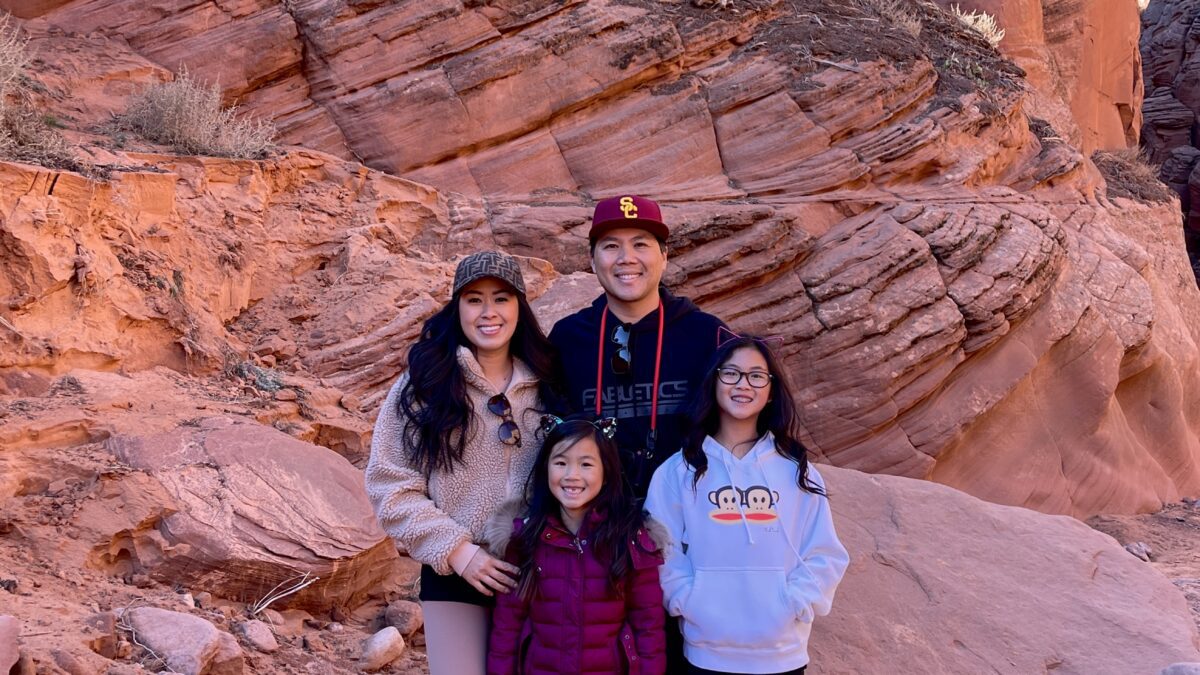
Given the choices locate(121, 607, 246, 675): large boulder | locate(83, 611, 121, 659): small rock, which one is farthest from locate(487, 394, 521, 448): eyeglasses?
locate(83, 611, 121, 659): small rock

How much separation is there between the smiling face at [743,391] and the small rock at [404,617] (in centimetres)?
245

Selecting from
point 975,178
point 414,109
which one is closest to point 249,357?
point 414,109

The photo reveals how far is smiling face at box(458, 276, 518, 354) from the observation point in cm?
332

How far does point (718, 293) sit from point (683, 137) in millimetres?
1985

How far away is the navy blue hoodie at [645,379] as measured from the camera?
133 inches

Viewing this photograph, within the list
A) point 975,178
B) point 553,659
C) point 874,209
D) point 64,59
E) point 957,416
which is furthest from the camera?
point 975,178

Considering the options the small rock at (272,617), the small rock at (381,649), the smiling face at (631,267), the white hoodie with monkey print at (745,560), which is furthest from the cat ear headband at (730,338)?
the small rock at (272,617)

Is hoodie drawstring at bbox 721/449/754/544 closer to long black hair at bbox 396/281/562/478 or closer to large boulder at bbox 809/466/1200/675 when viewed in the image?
long black hair at bbox 396/281/562/478

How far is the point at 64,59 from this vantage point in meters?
8.52

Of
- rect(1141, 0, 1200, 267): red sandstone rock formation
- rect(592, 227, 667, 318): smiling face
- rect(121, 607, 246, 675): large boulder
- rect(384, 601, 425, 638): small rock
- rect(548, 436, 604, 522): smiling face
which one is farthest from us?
rect(1141, 0, 1200, 267): red sandstone rock formation

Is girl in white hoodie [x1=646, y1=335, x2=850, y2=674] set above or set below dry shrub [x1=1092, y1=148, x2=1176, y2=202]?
below

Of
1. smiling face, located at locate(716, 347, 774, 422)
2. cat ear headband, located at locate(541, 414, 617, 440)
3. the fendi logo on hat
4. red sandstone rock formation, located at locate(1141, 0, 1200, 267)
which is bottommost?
cat ear headband, located at locate(541, 414, 617, 440)

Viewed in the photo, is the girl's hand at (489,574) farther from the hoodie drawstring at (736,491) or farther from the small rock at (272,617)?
the small rock at (272,617)

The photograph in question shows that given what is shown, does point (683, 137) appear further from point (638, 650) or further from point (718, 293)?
point (638, 650)
